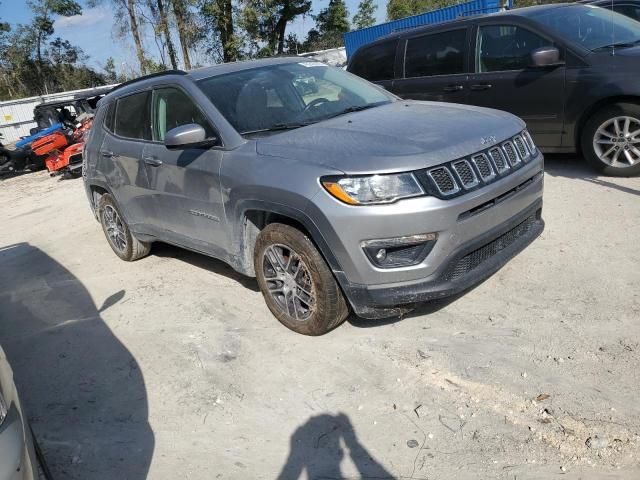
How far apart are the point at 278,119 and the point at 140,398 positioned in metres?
2.10

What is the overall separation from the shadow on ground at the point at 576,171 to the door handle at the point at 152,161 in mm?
4341

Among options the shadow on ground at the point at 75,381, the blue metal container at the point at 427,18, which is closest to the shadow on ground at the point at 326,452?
the shadow on ground at the point at 75,381

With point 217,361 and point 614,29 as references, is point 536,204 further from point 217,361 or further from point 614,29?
point 614,29

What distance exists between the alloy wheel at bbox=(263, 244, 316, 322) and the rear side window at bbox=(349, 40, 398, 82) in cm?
463

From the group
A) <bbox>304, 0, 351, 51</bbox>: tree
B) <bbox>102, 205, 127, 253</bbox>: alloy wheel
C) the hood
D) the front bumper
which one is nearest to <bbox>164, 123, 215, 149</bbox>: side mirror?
the hood

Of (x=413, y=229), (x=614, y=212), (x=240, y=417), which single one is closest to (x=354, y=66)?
(x=614, y=212)

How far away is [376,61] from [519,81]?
2217 millimetres

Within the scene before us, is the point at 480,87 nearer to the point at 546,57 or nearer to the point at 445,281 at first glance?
the point at 546,57

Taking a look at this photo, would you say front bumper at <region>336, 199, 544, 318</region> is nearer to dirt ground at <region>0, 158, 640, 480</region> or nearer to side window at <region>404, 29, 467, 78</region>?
dirt ground at <region>0, 158, 640, 480</region>

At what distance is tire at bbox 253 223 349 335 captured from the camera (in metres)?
3.45

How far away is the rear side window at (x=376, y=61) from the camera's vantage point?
7.57 m

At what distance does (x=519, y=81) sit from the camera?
6270mm

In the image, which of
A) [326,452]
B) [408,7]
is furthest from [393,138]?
[408,7]

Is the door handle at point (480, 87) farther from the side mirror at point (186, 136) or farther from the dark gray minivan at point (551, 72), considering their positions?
the side mirror at point (186, 136)
